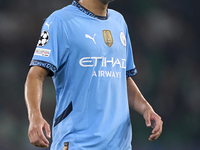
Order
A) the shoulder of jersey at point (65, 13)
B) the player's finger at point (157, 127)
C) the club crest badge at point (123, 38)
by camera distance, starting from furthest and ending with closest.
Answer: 1. the club crest badge at point (123, 38)
2. the player's finger at point (157, 127)
3. the shoulder of jersey at point (65, 13)

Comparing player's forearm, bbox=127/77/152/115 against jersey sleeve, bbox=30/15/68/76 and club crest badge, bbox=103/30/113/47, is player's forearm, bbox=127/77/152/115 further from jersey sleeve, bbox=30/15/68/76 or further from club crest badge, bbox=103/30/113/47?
jersey sleeve, bbox=30/15/68/76

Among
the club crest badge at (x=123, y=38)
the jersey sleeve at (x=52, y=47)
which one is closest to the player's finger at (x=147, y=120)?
the club crest badge at (x=123, y=38)

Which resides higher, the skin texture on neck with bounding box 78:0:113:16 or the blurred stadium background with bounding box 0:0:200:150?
the skin texture on neck with bounding box 78:0:113:16

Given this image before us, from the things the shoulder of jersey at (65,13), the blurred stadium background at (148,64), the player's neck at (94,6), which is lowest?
the blurred stadium background at (148,64)

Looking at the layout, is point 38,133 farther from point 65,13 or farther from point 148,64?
point 148,64

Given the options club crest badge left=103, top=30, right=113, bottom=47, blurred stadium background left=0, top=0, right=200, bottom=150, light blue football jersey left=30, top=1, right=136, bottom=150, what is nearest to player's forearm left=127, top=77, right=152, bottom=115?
light blue football jersey left=30, top=1, right=136, bottom=150

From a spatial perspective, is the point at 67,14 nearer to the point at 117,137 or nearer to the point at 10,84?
the point at 117,137

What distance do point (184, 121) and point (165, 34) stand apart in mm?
1593

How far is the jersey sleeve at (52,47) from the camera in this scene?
6.44 ft

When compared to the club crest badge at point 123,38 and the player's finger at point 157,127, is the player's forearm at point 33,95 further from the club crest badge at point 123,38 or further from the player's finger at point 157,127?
the player's finger at point 157,127

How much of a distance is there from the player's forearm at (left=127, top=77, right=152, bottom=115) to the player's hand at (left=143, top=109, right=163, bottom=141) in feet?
0.22

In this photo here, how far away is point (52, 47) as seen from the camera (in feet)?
6.56

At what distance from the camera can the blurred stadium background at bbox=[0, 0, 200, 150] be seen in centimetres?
554

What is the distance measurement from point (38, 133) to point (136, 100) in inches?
37.6
